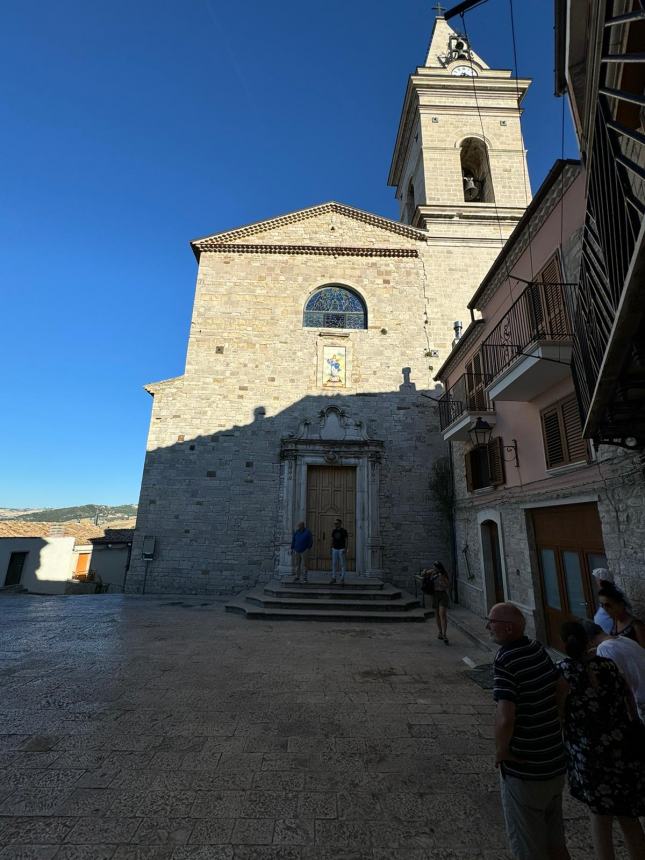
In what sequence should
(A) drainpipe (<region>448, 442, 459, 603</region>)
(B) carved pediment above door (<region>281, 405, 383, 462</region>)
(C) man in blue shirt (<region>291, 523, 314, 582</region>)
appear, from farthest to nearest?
(B) carved pediment above door (<region>281, 405, 383, 462</region>), (A) drainpipe (<region>448, 442, 459, 603</region>), (C) man in blue shirt (<region>291, 523, 314, 582</region>)

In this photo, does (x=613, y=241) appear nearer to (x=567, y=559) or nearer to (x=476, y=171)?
Result: (x=567, y=559)

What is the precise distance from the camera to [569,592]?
6383 mm

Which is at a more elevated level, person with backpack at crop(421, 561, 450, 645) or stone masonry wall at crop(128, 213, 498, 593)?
stone masonry wall at crop(128, 213, 498, 593)

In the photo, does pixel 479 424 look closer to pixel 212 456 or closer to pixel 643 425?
pixel 643 425

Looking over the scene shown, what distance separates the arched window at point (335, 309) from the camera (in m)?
15.0

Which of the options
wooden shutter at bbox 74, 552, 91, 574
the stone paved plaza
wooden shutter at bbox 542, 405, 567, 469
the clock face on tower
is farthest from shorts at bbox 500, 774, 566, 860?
wooden shutter at bbox 74, 552, 91, 574

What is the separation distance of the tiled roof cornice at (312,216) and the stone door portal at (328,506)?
9.69 m

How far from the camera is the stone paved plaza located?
2668 millimetres

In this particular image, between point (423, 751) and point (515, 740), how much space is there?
2.14m

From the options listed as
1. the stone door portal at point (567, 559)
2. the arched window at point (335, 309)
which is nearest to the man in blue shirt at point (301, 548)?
the stone door portal at point (567, 559)

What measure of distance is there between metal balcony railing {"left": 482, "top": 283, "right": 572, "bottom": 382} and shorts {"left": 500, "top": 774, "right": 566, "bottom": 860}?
5328 millimetres

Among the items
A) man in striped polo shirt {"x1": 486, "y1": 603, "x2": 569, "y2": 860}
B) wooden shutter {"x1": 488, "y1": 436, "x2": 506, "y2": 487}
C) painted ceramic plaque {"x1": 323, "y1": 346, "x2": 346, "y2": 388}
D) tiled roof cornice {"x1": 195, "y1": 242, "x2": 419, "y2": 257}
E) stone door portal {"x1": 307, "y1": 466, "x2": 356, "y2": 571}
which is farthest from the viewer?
tiled roof cornice {"x1": 195, "y1": 242, "x2": 419, "y2": 257}

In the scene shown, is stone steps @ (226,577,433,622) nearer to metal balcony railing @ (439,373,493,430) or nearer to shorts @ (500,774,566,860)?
metal balcony railing @ (439,373,493,430)

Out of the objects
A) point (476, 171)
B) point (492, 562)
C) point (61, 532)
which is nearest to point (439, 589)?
point (492, 562)
